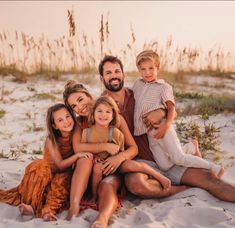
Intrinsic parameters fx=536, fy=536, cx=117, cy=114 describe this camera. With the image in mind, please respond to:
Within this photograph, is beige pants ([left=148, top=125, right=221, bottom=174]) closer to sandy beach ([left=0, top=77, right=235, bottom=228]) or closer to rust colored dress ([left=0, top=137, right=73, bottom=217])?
sandy beach ([left=0, top=77, right=235, bottom=228])

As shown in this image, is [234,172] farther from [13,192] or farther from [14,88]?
[14,88]

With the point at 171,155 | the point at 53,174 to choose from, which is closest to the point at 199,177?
the point at 171,155

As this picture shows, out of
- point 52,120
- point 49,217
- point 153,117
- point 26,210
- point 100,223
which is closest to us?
point 100,223

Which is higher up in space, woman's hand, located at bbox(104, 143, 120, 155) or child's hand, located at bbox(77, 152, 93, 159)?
A: woman's hand, located at bbox(104, 143, 120, 155)

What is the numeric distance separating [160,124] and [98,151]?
615 mm

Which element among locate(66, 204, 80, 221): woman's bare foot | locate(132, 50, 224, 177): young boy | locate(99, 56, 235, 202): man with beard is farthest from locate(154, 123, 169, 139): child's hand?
locate(66, 204, 80, 221): woman's bare foot

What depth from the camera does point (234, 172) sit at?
554cm

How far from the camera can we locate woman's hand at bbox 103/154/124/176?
4.42 meters

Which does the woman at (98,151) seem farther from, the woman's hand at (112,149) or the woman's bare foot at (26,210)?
the woman's bare foot at (26,210)

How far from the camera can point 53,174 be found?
15.3ft

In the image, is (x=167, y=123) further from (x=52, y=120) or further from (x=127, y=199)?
(x=52, y=120)

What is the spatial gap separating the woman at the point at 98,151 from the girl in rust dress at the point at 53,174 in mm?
65

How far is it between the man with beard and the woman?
190mm

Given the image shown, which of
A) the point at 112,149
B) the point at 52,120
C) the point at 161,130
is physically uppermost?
the point at 52,120
